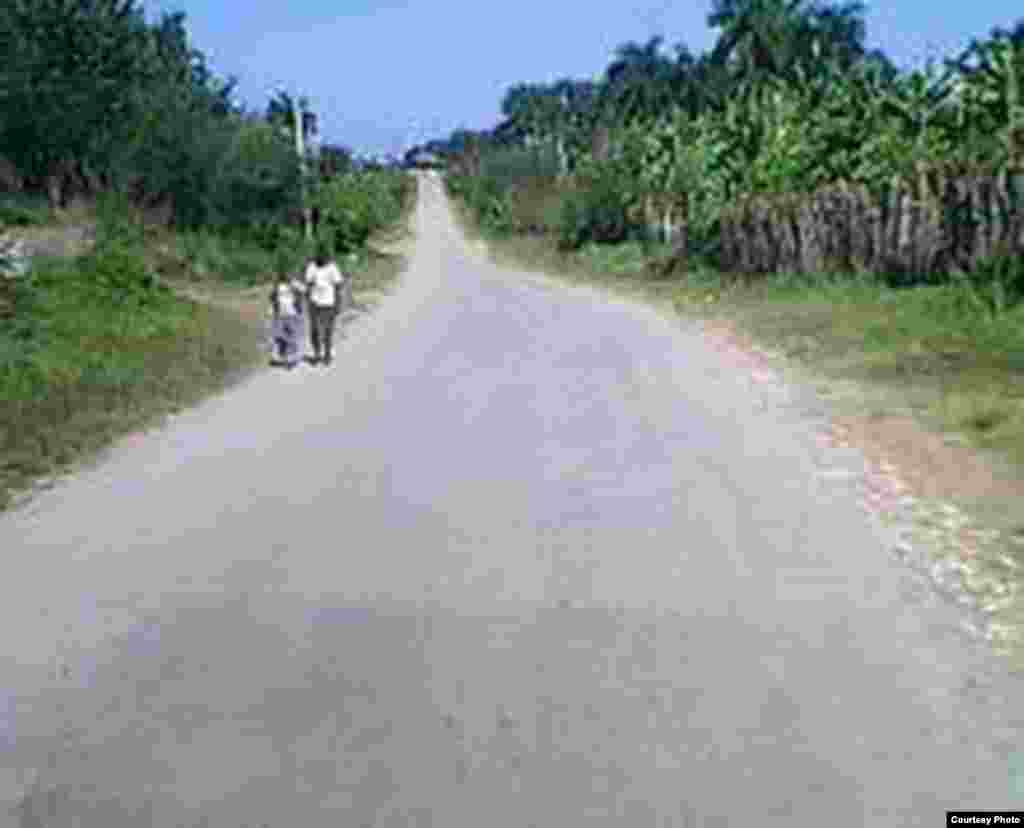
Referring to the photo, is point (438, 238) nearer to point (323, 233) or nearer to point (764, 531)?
point (323, 233)

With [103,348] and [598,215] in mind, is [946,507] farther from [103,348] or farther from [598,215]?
[598,215]

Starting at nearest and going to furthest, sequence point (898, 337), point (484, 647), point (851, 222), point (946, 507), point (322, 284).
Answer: point (484, 647) → point (946, 507) → point (898, 337) → point (322, 284) → point (851, 222)

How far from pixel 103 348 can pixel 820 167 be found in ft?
78.8

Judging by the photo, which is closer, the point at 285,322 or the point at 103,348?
the point at 103,348

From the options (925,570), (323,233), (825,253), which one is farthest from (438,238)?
(925,570)

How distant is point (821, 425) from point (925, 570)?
7.53 meters

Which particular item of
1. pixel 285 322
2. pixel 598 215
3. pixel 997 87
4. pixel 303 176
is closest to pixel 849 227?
pixel 997 87

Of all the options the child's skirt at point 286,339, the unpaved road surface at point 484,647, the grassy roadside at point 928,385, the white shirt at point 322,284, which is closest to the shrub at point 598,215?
the grassy roadside at point 928,385

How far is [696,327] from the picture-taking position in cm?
3391

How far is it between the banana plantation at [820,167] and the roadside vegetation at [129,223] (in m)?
9.48

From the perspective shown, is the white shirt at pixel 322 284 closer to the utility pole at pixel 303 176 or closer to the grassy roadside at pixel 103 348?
the grassy roadside at pixel 103 348

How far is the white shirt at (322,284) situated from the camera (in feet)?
93.4

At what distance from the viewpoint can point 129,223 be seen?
5019 centimetres

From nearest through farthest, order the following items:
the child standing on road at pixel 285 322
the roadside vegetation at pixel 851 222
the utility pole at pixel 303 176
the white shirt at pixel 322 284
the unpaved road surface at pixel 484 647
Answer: the unpaved road surface at pixel 484 647 → the roadside vegetation at pixel 851 222 → the child standing on road at pixel 285 322 → the white shirt at pixel 322 284 → the utility pole at pixel 303 176
